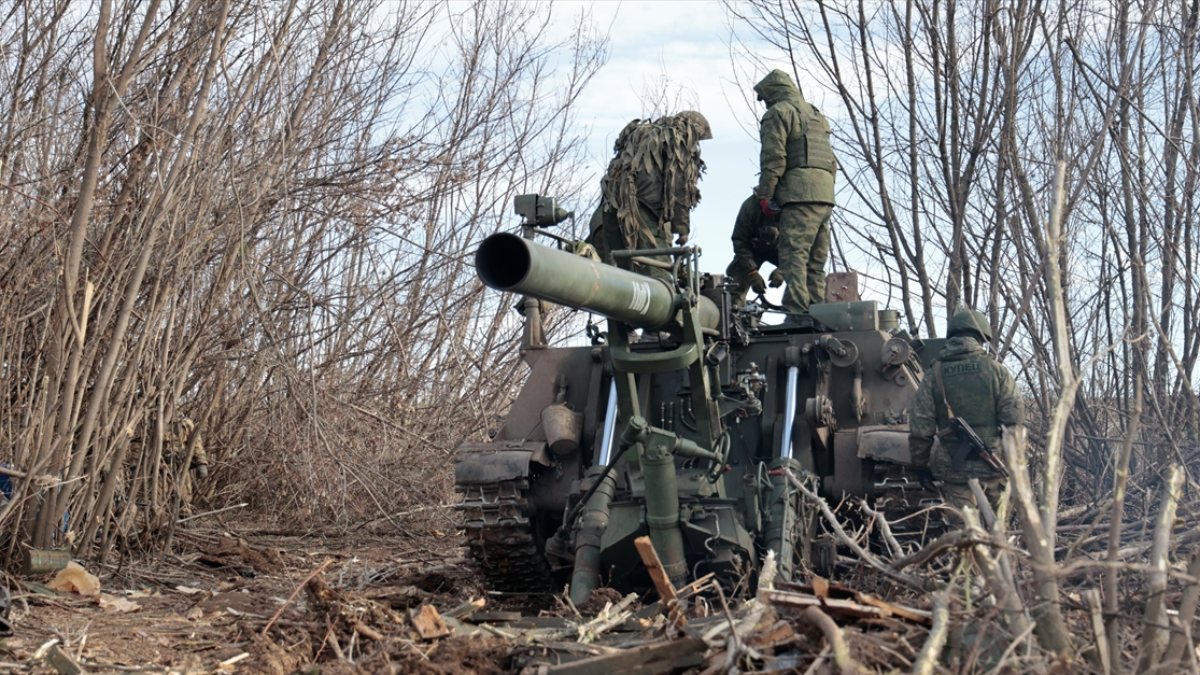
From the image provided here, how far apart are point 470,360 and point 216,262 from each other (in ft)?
18.5

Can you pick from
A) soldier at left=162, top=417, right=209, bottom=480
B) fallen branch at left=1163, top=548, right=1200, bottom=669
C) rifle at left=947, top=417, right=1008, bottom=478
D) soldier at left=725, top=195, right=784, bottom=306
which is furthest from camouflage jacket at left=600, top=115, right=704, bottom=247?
fallen branch at left=1163, top=548, right=1200, bottom=669

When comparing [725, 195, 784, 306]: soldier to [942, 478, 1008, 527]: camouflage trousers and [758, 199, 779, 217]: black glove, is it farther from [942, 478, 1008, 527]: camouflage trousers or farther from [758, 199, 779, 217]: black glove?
[942, 478, 1008, 527]: camouflage trousers

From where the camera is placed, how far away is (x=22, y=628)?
277 inches

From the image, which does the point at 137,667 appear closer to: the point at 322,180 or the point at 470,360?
the point at 322,180

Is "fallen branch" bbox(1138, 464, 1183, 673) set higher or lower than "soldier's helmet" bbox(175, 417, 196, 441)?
lower

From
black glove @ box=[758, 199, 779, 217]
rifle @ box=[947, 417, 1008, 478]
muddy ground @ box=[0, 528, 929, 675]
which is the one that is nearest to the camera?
muddy ground @ box=[0, 528, 929, 675]

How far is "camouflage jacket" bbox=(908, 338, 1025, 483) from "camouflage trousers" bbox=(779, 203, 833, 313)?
1739mm

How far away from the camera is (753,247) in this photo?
1070 cm

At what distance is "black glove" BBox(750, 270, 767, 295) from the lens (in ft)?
34.5

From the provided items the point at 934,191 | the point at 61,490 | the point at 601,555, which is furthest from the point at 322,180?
the point at 934,191

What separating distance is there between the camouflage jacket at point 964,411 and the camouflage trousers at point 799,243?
5.70 feet

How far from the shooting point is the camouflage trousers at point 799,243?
33.2 ft

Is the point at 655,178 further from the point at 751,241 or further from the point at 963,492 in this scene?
the point at 963,492

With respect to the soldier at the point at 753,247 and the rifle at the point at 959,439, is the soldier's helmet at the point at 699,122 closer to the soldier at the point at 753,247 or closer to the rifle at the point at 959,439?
the soldier at the point at 753,247
